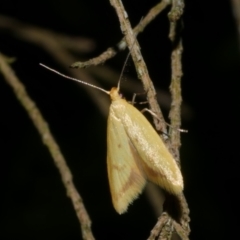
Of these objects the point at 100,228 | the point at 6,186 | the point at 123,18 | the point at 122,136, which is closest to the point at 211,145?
the point at 100,228

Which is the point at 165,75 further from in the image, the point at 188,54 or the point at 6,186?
the point at 6,186

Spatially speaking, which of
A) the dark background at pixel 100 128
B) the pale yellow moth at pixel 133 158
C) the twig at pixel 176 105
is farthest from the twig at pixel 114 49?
the dark background at pixel 100 128

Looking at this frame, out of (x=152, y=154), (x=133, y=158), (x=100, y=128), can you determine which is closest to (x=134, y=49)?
(x=152, y=154)

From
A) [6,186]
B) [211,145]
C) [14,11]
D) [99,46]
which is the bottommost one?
[211,145]

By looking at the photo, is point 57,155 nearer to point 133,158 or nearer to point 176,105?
point 133,158

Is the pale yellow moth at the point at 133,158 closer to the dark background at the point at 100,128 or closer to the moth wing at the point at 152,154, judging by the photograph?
the moth wing at the point at 152,154

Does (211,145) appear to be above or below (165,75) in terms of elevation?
below

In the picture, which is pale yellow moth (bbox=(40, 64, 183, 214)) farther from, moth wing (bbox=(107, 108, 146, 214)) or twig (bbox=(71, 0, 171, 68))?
twig (bbox=(71, 0, 171, 68))

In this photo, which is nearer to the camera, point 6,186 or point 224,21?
point 224,21
